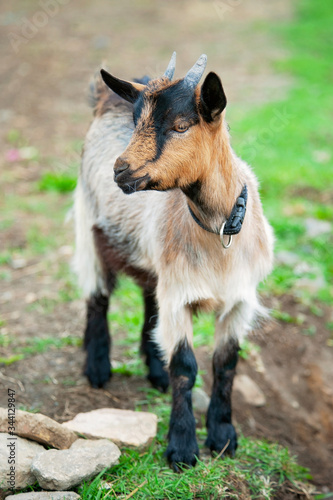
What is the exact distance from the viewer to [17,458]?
3.29 meters

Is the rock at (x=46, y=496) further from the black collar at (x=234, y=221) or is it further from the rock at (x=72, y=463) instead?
the black collar at (x=234, y=221)

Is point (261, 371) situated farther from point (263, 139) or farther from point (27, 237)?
point (263, 139)

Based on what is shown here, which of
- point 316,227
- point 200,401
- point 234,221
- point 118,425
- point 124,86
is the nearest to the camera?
point 124,86

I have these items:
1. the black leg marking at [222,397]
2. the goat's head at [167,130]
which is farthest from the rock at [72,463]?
the goat's head at [167,130]

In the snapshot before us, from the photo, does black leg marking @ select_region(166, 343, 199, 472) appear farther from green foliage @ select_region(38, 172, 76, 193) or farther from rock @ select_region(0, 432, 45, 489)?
green foliage @ select_region(38, 172, 76, 193)

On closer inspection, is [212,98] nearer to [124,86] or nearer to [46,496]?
[124,86]

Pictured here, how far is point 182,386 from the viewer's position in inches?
146

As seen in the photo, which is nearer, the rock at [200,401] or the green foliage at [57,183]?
the rock at [200,401]

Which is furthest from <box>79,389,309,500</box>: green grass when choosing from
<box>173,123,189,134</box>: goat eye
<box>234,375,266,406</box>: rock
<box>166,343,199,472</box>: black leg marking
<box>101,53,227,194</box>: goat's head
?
<box>173,123,189,134</box>: goat eye

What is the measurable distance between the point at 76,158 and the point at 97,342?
4806 millimetres

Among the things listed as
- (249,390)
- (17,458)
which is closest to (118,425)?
(17,458)

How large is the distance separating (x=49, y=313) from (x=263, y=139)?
15.9ft

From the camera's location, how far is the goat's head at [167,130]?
116 inches

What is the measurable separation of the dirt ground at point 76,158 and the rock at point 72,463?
63cm
